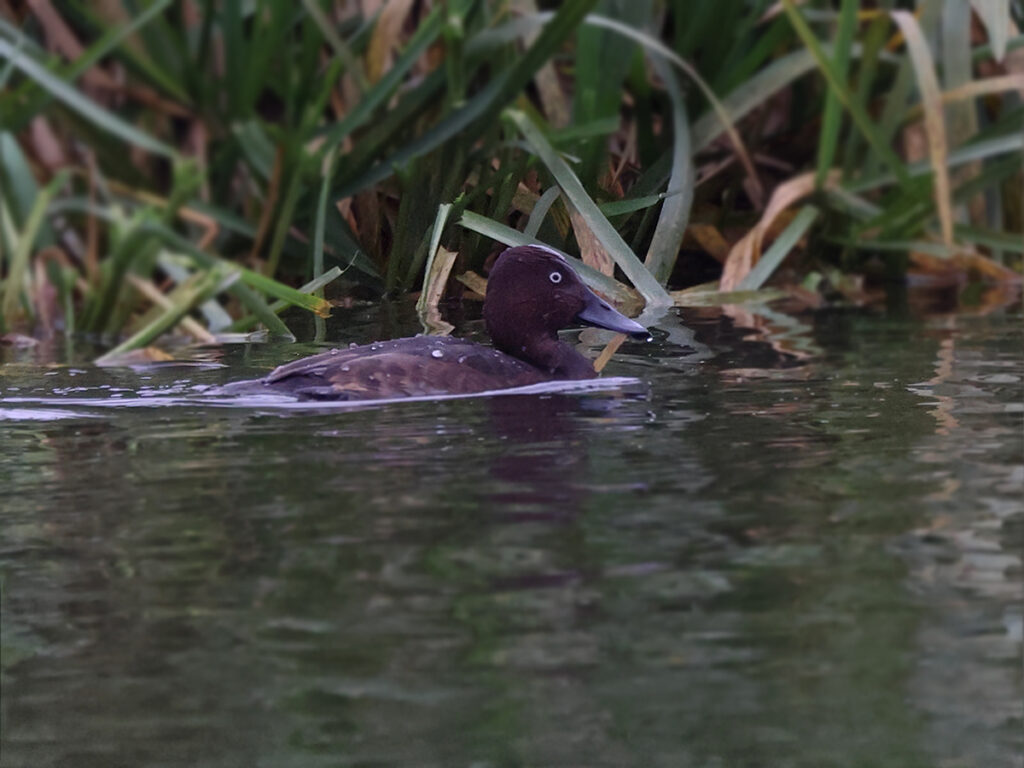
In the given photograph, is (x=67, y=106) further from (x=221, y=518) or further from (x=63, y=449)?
(x=221, y=518)

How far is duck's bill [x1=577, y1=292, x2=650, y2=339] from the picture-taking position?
4.27 meters

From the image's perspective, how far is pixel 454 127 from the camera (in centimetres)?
554

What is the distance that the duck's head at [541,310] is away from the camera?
4.23 metres

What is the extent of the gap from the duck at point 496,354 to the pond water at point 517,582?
8 cm

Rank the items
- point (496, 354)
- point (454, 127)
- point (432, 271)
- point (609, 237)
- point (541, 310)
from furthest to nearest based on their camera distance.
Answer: point (454, 127)
point (541, 310)
point (496, 354)
point (432, 271)
point (609, 237)

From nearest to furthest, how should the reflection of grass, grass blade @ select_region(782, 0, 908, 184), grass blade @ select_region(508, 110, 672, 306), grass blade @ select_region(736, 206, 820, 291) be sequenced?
1. grass blade @ select_region(508, 110, 672, 306)
2. grass blade @ select_region(736, 206, 820, 291)
3. the reflection of grass
4. grass blade @ select_region(782, 0, 908, 184)

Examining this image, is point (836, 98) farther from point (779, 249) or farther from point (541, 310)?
point (541, 310)

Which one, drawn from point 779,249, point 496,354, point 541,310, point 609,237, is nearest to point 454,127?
point 779,249

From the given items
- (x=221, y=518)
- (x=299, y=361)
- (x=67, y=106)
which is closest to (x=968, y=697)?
(x=221, y=518)

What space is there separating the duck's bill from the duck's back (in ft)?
1.07

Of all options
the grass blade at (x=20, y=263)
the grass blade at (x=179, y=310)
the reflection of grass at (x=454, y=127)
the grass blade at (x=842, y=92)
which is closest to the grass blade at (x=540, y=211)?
the reflection of grass at (x=454, y=127)

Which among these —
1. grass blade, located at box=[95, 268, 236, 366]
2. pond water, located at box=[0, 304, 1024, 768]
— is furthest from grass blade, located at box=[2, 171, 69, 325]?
pond water, located at box=[0, 304, 1024, 768]

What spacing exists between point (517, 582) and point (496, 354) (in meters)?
1.82

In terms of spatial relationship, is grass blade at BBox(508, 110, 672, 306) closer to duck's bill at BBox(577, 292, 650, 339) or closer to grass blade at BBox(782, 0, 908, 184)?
duck's bill at BBox(577, 292, 650, 339)
